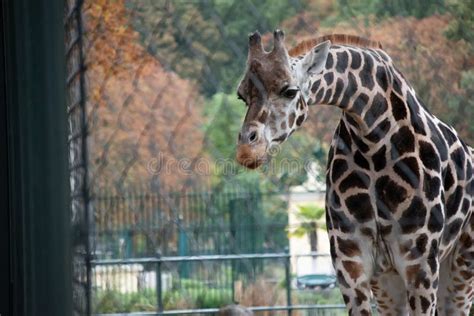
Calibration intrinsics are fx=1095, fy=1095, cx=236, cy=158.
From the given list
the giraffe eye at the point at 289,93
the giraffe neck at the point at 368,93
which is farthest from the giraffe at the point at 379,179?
the giraffe eye at the point at 289,93

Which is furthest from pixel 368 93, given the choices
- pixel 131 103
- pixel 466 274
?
pixel 131 103

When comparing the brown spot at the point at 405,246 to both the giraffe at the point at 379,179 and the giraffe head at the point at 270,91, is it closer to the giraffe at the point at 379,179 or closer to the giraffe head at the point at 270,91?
the giraffe at the point at 379,179

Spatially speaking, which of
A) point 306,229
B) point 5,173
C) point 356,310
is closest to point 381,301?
point 356,310

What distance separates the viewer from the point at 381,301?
7.14 feet

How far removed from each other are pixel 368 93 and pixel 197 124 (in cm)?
72

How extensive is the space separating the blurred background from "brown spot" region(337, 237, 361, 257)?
0.16 metres

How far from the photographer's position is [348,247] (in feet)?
6.45

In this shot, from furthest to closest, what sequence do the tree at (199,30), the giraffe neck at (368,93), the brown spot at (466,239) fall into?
1. the brown spot at (466,239)
2. the giraffe neck at (368,93)
3. the tree at (199,30)

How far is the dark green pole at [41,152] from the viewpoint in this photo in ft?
4.00

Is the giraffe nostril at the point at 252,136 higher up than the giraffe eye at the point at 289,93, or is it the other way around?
the giraffe eye at the point at 289,93

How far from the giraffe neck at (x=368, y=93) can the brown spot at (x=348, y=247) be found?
0.62ft

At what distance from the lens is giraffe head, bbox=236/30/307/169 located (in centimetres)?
163

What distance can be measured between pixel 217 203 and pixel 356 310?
1.90 meters

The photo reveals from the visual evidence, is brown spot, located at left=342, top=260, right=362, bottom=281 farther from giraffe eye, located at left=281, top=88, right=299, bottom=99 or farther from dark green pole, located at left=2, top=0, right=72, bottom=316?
dark green pole, located at left=2, top=0, right=72, bottom=316
